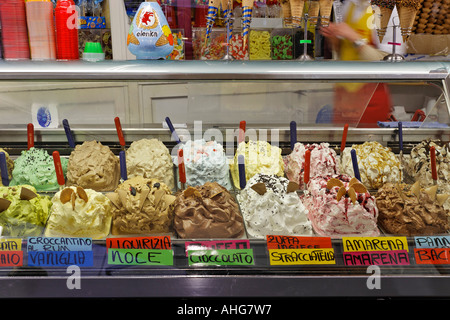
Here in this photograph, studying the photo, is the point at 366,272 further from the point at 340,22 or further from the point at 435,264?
the point at 340,22

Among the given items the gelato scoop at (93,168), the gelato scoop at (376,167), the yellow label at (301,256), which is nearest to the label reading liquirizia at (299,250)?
the yellow label at (301,256)

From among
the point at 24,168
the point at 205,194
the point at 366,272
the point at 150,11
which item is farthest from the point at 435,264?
the point at 24,168

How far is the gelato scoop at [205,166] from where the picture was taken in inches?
78.9

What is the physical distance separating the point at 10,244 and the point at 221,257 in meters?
0.80

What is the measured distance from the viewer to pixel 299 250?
1592 mm

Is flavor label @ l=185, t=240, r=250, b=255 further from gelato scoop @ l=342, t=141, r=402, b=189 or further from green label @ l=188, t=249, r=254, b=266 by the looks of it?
gelato scoop @ l=342, t=141, r=402, b=189

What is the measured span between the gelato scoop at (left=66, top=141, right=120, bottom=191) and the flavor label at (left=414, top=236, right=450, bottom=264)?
1.38m

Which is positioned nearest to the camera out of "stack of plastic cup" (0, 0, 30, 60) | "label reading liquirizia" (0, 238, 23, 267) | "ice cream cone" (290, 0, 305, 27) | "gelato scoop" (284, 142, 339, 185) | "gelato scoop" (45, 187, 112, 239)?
"label reading liquirizia" (0, 238, 23, 267)

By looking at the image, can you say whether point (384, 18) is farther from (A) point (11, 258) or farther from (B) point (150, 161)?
(A) point (11, 258)

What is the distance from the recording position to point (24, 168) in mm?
1977

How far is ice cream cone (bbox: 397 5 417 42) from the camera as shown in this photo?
1999 millimetres

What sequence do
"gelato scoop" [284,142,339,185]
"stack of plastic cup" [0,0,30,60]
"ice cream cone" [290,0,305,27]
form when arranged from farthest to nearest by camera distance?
"gelato scoop" [284,142,339,185] < "ice cream cone" [290,0,305,27] < "stack of plastic cup" [0,0,30,60]

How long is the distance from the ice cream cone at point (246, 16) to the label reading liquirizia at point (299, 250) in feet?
3.60

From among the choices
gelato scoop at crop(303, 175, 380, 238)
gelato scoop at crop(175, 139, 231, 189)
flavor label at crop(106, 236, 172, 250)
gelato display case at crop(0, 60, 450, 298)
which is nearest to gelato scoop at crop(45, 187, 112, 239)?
gelato display case at crop(0, 60, 450, 298)
